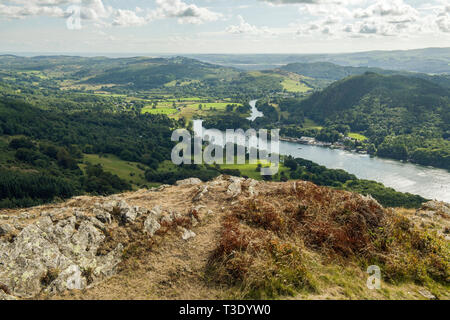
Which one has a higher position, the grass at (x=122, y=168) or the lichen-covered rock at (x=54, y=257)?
the lichen-covered rock at (x=54, y=257)

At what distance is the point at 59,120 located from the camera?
145875 millimetres

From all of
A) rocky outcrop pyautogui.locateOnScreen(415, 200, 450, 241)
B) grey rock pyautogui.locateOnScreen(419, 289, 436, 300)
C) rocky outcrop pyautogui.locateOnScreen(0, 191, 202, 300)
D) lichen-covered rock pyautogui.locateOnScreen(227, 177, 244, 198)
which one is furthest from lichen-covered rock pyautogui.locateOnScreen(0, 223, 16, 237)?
rocky outcrop pyautogui.locateOnScreen(415, 200, 450, 241)

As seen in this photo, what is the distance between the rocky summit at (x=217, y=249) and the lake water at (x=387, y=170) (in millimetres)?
90424

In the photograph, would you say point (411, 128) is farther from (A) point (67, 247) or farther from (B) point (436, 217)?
(A) point (67, 247)

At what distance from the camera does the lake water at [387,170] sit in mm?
94062

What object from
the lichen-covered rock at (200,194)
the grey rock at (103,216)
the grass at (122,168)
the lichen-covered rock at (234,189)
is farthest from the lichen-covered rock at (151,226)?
the grass at (122,168)

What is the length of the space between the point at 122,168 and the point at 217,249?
98.0m

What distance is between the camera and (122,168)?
334 feet

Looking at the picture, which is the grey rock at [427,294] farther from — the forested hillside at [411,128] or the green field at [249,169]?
the forested hillside at [411,128]

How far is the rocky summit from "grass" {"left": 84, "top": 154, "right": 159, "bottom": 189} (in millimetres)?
74356

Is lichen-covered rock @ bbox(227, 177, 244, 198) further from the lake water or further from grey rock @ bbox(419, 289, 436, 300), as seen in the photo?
the lake water

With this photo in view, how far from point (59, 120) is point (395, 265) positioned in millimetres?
165180
